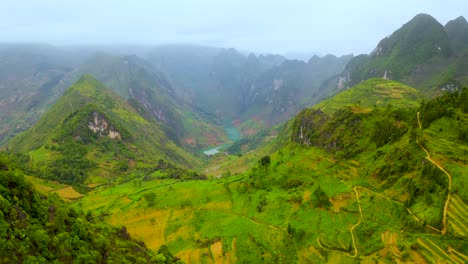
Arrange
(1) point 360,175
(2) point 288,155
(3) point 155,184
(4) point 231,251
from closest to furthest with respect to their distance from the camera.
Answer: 1. (4) point 231,251
2. (1) point 360,175
3. (2) point 288,155
4. (3) point 155,184

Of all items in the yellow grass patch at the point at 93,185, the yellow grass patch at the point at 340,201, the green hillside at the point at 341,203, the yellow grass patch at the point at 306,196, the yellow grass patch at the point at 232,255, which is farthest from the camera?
the yellow grass patch at the point at 93,185

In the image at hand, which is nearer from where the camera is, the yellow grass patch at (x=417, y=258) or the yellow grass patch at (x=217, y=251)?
the yellow grass patch at (x=417, y=258)

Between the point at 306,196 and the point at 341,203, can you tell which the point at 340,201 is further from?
the point at 306,196

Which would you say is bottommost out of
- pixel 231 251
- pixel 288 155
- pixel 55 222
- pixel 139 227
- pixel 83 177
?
pixel 83 177

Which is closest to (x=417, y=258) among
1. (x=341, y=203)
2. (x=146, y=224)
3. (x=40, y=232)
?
(x=341, y=203)

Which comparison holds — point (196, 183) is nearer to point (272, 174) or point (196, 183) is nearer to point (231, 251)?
point (272, 174)

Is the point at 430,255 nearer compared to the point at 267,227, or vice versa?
the point at 430,255

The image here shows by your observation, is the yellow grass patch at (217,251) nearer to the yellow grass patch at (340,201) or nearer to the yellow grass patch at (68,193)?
the yellow grass patch at (340,201)

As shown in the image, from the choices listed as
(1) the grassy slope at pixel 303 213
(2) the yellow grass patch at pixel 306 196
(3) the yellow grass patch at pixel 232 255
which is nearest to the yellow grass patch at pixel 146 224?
(1) the grassy slope at pixel 303 213

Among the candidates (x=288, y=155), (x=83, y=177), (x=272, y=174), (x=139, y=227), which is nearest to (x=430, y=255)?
(x=272, y=174)

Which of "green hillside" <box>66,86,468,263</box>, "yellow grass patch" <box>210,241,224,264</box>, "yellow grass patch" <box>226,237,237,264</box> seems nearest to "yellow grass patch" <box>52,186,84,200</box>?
"green hillside" <box>66,86,468,263</box>

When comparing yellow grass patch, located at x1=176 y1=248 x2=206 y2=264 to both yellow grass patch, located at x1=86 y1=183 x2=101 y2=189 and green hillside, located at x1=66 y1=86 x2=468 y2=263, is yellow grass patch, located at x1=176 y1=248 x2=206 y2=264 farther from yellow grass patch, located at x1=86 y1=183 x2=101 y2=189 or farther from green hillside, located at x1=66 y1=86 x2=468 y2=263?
yellow grass patch, located at x1=86 y1=183 x2=101 y2=189
